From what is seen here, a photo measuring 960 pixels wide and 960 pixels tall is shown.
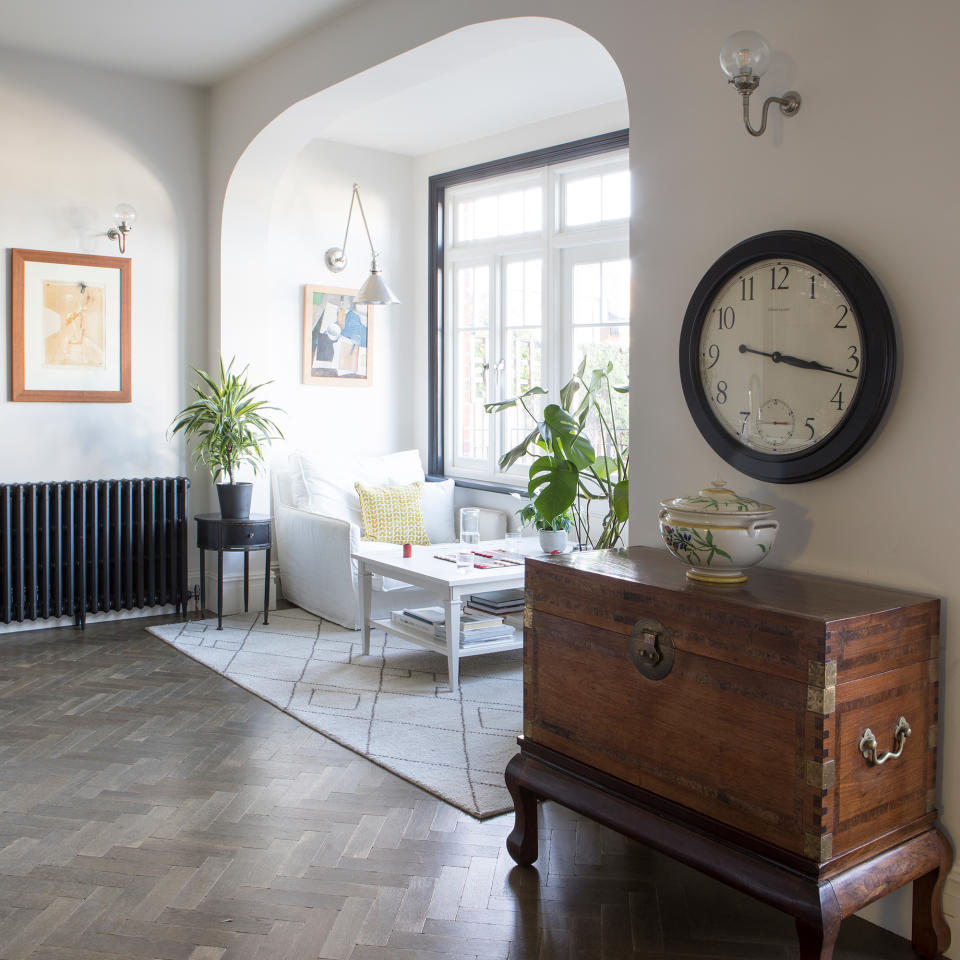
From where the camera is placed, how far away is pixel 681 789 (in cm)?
239

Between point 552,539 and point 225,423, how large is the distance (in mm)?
2122

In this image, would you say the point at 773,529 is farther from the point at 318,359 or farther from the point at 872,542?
the point at 318,359

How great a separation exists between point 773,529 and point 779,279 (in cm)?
72

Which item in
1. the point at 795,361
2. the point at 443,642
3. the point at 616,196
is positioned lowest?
the point at 443,642

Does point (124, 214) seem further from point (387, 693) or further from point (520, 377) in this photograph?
point (387, 693)

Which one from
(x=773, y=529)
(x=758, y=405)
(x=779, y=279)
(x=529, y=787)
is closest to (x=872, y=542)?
(x=773, y=529)

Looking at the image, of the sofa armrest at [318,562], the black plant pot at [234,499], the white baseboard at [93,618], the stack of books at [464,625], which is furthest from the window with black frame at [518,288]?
the white baseboard at [93,618]

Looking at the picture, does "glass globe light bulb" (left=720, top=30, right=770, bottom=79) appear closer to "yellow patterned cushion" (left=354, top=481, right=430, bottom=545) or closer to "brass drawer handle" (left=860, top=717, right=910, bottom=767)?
"brass drawer handle" (left=860, top=717, right=910, bottom=767)

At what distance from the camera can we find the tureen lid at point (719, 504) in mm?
2410

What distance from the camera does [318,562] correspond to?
5805 mm

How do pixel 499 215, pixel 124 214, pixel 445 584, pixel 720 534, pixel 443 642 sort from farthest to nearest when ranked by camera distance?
pixel 499 215, pixel 124 214, pixel 443 642, pixel 445 584, pixel 720 534

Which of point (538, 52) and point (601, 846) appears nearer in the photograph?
point (601, 846)

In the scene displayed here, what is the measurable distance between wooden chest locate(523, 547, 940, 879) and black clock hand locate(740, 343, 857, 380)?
54 centimetres

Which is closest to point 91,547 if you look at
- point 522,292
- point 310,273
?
point 310,273
